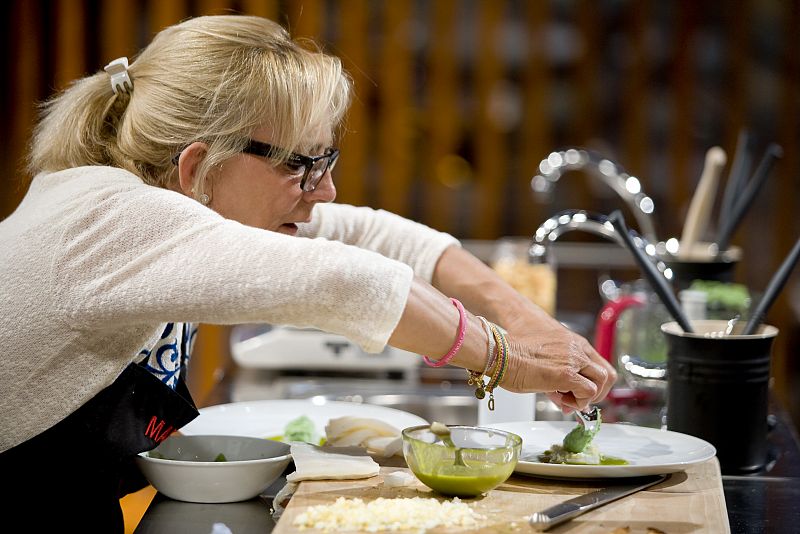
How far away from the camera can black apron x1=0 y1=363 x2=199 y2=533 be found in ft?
4.78

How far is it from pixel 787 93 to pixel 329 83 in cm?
397

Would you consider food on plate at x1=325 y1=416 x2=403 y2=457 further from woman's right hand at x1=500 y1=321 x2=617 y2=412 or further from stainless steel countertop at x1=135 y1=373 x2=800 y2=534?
woman's right hand at x1=500 y1=321 x2=617 y2=412

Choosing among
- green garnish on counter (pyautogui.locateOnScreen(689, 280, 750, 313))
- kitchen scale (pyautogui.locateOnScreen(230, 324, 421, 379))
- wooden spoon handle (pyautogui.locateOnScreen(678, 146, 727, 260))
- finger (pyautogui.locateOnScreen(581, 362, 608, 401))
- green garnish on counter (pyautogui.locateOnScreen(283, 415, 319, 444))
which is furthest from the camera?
wooden spoon handle (pyautogui.locateOnScreen(678, 146, 727, 260))

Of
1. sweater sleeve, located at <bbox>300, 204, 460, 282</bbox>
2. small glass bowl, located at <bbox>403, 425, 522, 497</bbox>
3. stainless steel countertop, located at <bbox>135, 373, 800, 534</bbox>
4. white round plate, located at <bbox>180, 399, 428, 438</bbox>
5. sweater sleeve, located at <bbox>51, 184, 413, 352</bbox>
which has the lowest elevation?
white round plate, located at <bbox>180, 399, 428, 438</bbox>

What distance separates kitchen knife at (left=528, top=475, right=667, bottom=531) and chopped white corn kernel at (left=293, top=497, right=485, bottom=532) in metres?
0.08

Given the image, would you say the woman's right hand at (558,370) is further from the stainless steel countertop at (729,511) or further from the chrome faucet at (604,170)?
the chrome faucet at (604,170)

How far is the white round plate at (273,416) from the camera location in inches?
74.1

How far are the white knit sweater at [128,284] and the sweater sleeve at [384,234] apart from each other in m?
0.63

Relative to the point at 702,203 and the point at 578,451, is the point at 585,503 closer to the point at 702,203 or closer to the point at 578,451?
the point at 578,451

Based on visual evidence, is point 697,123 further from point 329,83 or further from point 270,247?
point 270,247

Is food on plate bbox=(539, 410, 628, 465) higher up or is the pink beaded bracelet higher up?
the pink beaded bracelet

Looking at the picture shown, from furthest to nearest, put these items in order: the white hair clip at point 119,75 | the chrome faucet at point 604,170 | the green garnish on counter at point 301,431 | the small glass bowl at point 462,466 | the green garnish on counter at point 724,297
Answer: the chrome faucet at point 604,170 < the green garnish on counter at point 724,297 < the green garnish on counter at point 301,431 < the white hair clip at point 119,75 < the small glass bowl at point 462,466

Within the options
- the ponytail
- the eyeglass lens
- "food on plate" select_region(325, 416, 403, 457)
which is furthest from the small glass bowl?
the ponytail

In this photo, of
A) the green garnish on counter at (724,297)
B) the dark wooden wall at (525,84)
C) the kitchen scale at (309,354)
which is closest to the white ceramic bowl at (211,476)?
the kitchen scale at (309,354)
